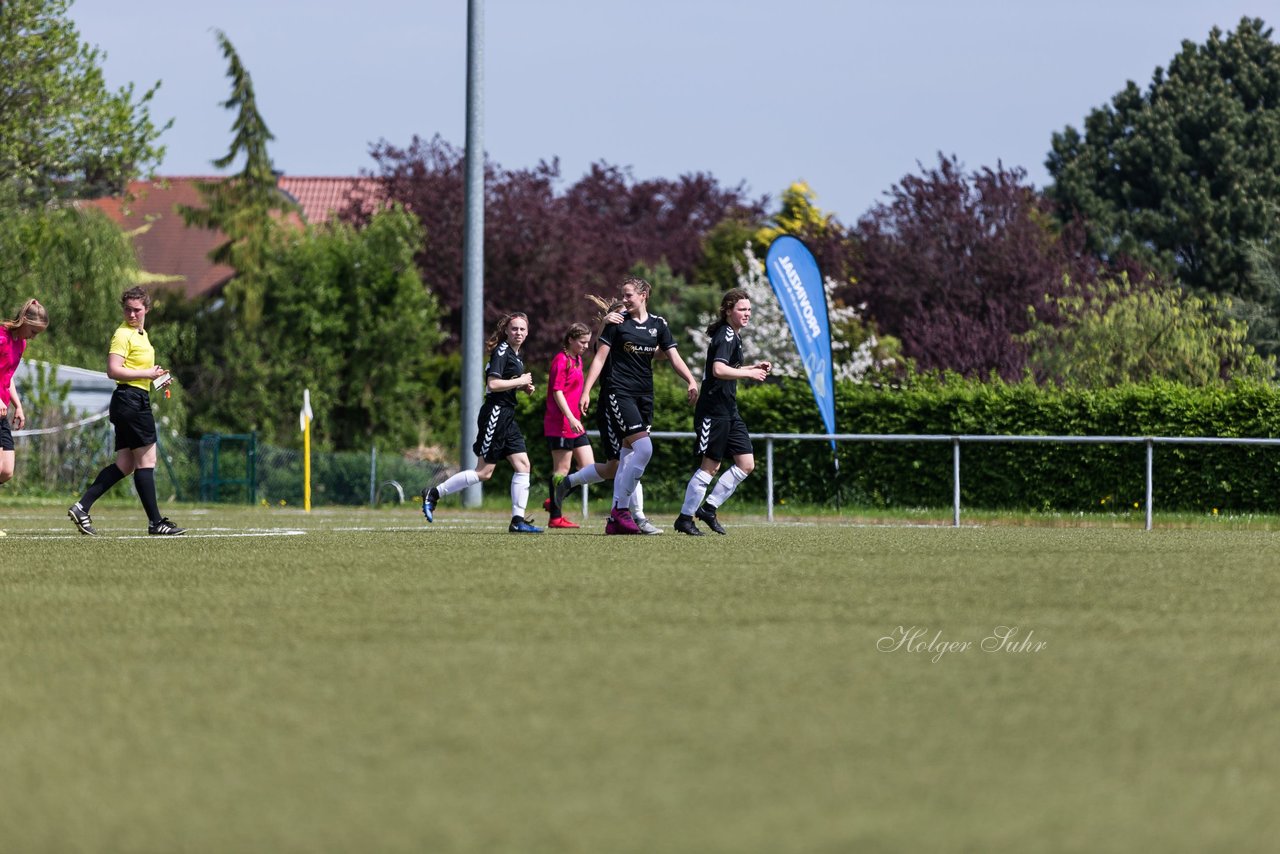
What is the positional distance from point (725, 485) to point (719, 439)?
2.30 ft

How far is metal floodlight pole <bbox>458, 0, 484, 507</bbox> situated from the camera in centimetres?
2373

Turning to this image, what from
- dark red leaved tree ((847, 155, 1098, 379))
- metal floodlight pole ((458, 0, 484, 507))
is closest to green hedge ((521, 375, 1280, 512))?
metal floodlight pole ((458, 0, 484, 507))

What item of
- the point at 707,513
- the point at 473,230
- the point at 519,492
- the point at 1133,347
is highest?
the point at 473,230

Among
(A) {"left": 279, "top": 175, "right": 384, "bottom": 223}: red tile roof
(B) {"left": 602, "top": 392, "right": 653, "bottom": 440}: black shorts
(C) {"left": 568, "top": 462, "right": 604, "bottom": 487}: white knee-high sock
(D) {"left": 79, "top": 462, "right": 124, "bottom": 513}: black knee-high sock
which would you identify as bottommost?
(D) {"left": 79, "top": 462, "right": 124, "bottom": 513}: black knee-high sock

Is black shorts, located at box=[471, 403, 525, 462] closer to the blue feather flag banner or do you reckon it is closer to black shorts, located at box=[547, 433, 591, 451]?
black shorts, located at box=[547, 433, 591, 451]

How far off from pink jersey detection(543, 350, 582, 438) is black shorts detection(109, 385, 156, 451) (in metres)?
3.37

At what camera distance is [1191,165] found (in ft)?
191

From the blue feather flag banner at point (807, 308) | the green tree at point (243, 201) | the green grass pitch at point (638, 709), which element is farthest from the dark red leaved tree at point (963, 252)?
the green grass pitch at point (638, 709)

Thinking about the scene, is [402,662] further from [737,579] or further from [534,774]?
[737,579]

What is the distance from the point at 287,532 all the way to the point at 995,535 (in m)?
5.65

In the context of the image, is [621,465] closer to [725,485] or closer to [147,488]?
[725,485]

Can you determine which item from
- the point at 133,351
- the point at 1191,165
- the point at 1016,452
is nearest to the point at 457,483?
the point at 133,351

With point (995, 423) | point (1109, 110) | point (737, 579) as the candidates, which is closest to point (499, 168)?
point (1109, 110)

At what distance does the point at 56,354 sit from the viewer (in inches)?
1286
